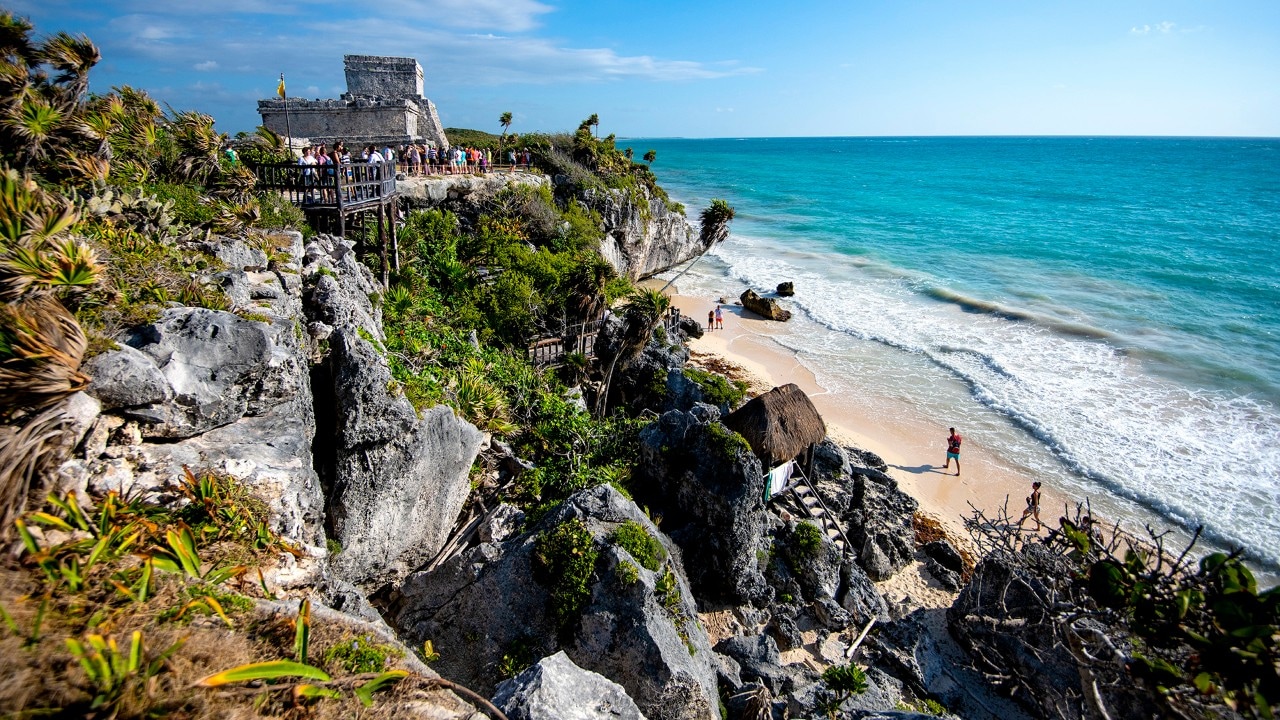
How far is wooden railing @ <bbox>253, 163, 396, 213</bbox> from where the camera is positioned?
1501 centimetres

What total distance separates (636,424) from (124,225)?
934 cm

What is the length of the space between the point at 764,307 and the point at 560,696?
26874mm

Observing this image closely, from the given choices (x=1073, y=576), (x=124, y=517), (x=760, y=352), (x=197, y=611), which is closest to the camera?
(x=197, y=611)

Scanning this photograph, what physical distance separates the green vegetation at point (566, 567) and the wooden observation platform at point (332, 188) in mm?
10895

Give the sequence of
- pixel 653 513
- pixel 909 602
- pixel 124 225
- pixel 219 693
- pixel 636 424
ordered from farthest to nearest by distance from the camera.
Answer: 1. pixel 636 424
2. pixel 909 602
3. pixel 653 513
4. pixel 124 225
5. pixel 219 693

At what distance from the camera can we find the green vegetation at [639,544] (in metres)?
7.82

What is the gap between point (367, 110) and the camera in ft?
87.8

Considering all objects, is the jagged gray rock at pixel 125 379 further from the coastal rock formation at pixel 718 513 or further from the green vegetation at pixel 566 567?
the coastal rock formation at pixel 718 513

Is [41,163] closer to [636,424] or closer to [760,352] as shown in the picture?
[636,424]

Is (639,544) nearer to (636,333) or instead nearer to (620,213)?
(636,333)

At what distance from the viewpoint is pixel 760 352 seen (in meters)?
26.1

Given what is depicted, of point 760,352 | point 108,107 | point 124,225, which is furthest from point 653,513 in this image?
point 760,352

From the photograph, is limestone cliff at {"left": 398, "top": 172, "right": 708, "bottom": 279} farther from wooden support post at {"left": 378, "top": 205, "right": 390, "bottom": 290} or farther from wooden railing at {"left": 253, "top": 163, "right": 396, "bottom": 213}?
wooden railing at {"left": 253, "top": 163, "right": 396, "bottom": 213}


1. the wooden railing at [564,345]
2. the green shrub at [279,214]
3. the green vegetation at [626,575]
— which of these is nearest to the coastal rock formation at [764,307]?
the wooden railing at [564,345]
